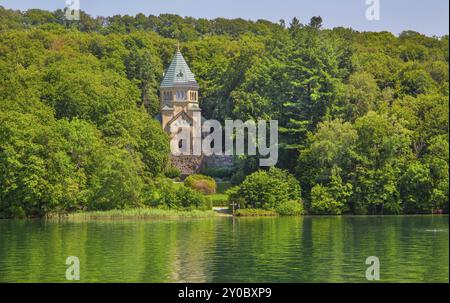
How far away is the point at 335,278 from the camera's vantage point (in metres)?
31.0

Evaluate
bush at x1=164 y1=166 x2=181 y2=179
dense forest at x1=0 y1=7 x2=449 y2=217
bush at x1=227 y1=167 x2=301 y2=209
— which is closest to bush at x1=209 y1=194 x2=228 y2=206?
bush at x1=227 y1=167 x2=301 y2=209

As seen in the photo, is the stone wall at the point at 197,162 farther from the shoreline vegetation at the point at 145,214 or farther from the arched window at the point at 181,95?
the shoreline vegetation at the point at 145,214

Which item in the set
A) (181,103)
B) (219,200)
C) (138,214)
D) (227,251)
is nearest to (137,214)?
(138,214)

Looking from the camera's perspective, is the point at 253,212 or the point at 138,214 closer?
the point at 138,214

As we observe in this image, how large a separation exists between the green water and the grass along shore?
17.7 feet

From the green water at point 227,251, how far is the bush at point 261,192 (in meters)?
10.1

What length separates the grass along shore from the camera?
207 feet

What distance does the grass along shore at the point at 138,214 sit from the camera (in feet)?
207

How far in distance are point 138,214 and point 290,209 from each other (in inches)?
436

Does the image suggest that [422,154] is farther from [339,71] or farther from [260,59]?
[260,59]

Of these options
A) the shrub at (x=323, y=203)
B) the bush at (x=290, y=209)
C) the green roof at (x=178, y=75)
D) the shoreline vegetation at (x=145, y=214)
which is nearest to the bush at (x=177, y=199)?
the shoreline vegetation at (x=145, y=214)

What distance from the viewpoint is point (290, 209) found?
67.6m

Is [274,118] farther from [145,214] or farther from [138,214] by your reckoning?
[138,214]
